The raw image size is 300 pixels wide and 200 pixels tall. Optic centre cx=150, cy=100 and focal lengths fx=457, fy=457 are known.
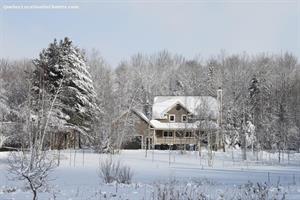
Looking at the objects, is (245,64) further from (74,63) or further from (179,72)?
(74,63)

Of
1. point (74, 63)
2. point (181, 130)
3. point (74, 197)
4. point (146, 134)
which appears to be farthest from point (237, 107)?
point (74, 197)

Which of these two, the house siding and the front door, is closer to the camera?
the front door

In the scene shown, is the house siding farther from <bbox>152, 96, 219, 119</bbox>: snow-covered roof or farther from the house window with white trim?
the house window with white trim

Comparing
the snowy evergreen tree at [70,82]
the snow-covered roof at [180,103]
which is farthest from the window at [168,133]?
the snowy evergreen tree at [70,82]

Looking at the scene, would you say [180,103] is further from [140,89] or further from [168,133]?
[140,89]

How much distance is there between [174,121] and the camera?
56094 millimetres

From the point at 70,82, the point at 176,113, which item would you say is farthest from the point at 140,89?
the point at 70,82

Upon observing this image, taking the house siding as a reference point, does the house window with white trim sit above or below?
below

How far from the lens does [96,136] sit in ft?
129

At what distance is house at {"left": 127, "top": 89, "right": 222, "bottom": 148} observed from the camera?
52.3 m

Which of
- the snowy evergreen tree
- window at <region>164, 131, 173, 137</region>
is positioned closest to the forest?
the snowy evergreen tree

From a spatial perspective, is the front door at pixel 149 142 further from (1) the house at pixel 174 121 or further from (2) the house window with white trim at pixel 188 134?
(2) the house window with white trim at pixel 188 134

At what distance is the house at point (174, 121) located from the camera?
5231 cm

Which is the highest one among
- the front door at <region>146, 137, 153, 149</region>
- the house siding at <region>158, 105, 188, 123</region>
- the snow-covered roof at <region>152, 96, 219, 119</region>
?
the snow-covered roof at <region>152, 96, 219, 119</region>
